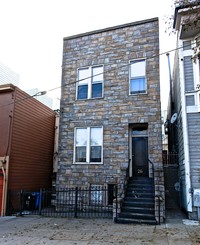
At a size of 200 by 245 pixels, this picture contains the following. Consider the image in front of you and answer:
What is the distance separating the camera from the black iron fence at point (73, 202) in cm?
947

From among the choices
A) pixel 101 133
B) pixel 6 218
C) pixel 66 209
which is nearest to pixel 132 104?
pixel 101 133

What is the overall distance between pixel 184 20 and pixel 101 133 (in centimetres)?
546

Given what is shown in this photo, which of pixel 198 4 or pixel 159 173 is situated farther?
pixel 159 173

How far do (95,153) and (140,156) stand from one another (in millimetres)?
1961

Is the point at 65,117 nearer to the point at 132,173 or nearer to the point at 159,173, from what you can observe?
the point at 132,173

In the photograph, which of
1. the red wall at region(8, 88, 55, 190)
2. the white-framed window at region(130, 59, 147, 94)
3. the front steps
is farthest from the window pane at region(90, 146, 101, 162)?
the red wall at region(8, 88, 55, 190)

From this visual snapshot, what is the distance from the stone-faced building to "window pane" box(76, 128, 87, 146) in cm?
5

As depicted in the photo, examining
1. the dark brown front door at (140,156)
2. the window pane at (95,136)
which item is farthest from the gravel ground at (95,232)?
the window pane at (95,136)

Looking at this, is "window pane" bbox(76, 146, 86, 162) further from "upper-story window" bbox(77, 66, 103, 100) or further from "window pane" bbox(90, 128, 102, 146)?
"upper-story window" bbox(77, 66, 103, 100)

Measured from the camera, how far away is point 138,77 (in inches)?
410

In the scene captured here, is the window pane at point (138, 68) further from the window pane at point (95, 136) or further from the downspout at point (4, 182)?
the downspout at point (4, 182)

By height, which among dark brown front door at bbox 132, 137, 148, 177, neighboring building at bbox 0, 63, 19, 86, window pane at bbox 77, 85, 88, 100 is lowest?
dark brown front door at bbox 132, 137, 148, 177

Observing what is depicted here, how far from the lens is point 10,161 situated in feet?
33.8

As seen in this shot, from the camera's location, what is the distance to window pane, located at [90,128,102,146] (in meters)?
10.6
